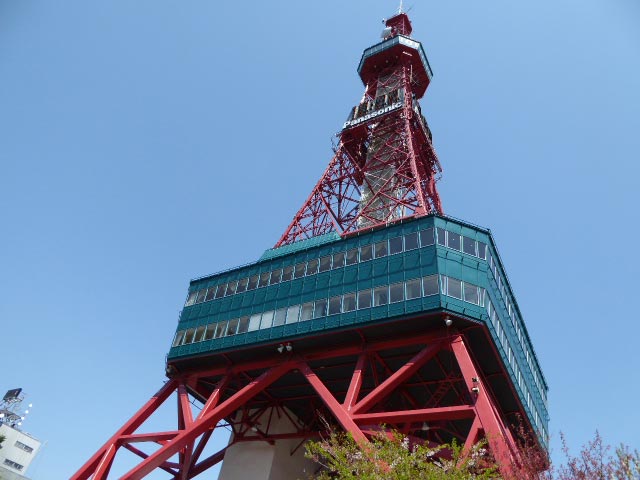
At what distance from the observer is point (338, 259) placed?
3459 centimetres

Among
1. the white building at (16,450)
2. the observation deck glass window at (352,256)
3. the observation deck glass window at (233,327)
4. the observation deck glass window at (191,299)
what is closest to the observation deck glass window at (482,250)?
the observation deck glass window at (352,256)

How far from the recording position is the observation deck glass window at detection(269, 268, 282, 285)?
120 ft

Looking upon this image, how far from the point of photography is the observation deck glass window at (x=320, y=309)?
3244cm

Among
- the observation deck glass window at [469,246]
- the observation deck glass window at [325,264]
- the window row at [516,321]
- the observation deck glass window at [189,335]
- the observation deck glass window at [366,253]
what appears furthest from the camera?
the observation deck glass window at [189,335]

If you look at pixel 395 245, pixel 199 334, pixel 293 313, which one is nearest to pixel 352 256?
pixel 395 245

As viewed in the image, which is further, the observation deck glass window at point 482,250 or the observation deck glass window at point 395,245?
the observation deck glass window at point 395,245

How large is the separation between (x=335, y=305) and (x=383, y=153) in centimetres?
2381

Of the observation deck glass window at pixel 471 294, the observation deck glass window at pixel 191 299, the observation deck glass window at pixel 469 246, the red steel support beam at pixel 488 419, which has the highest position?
the observation deck glass window at pixel 191 299

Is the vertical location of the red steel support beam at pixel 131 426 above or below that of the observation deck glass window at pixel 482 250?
below

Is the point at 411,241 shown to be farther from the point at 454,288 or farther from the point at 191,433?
the point at 191,433

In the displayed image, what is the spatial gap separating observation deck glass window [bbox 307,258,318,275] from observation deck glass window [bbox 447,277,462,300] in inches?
364

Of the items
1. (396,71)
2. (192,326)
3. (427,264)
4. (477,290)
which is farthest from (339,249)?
(396,71)

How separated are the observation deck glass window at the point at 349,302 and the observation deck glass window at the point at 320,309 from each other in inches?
51.4

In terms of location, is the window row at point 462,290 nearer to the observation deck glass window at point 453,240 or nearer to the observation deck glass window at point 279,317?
the observation deck glass window at point 453,240
